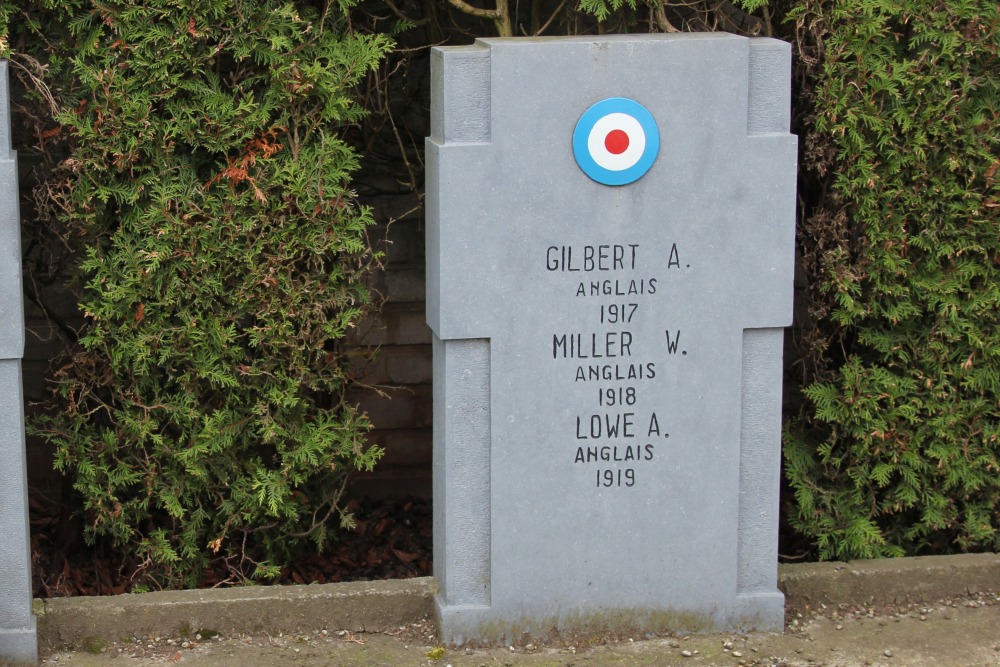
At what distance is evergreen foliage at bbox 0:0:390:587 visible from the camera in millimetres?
3736

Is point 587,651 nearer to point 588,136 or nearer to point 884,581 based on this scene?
point 884,581

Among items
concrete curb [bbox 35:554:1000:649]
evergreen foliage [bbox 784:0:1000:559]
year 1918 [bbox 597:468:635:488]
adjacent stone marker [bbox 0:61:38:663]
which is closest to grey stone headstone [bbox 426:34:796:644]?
year 1918 [bbox 597:468:635:488]

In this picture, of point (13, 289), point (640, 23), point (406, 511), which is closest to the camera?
point (13, 289)

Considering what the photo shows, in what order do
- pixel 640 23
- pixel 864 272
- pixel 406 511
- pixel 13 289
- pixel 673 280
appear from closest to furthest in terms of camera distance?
pixel 13 289 < pixel 673 280 < pixel 864 272 < pixel 640 23 < pixel 406 511

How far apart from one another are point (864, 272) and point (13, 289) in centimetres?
267

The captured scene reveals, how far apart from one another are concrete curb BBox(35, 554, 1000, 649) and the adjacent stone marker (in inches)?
5.6

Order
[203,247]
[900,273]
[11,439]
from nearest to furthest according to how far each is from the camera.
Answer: [11,439] → [203,247] → [900,273]

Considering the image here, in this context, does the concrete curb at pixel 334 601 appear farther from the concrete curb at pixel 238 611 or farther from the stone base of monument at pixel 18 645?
the stone base of monument at pixel 18 645

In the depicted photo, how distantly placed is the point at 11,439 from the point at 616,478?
Answer: 5.97 feet

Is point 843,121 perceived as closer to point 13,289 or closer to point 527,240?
point 527,240

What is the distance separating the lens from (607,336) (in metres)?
3.83

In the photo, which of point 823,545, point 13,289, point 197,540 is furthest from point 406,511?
point 13,289

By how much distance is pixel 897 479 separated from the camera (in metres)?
4.35

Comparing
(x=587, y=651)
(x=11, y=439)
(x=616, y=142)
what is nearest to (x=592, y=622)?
(x=587, y=651)
